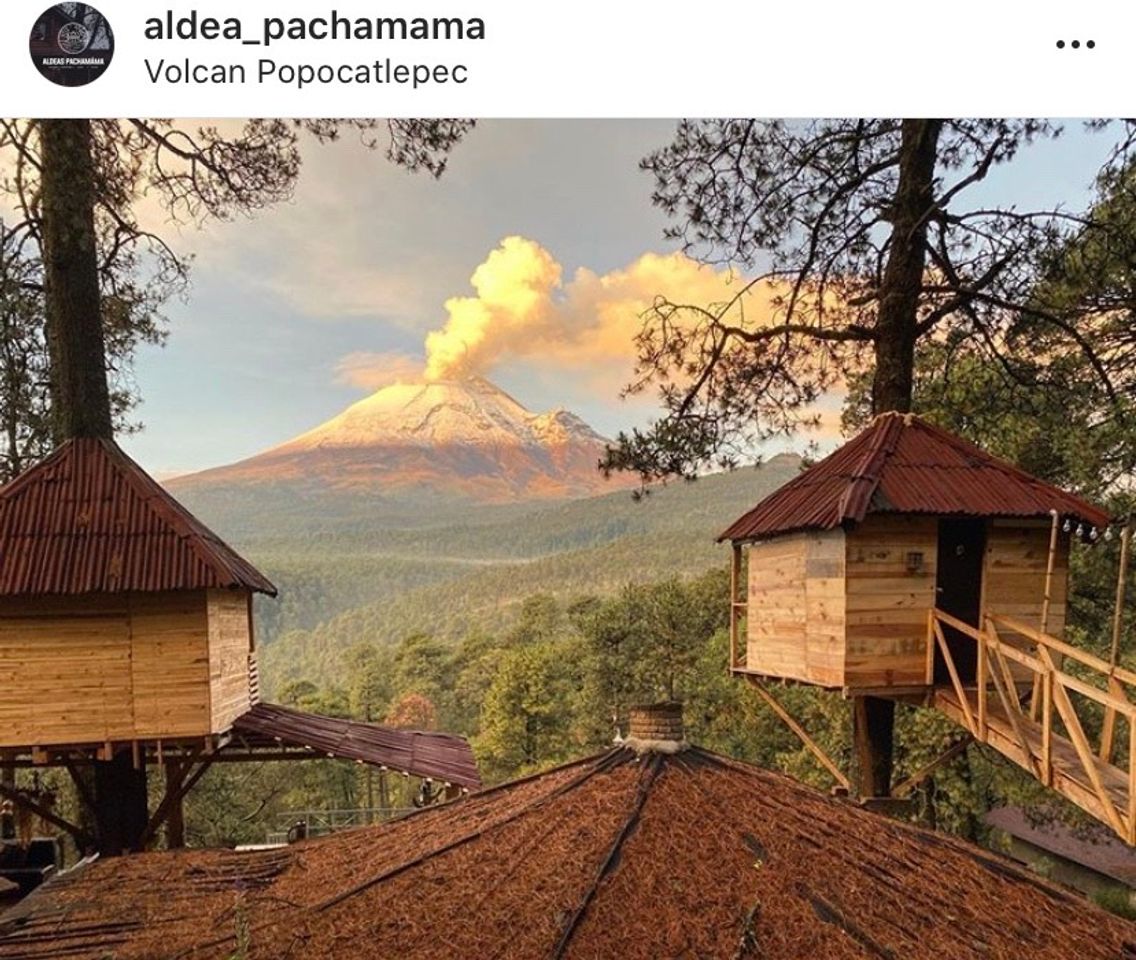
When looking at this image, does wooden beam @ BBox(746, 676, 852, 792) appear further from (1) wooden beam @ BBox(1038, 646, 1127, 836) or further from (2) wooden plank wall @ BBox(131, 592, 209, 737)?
(2) wooden plank wall @ BBox(131, 592, 209, 737)

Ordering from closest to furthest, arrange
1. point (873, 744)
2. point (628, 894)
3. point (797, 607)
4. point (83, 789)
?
point (628, 894) < point (797, 607) < point (873, 744) < point (83, 789)

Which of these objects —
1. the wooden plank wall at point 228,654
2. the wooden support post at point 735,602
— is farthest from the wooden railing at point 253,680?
the wooden support post at point 735,602

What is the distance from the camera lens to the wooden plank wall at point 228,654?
9.73 metres

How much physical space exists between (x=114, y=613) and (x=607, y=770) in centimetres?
771

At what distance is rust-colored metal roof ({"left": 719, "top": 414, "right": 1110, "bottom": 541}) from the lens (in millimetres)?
7977

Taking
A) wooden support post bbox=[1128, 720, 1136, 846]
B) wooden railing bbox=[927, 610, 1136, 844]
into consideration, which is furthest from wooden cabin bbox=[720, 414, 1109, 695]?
wooden support post bbox=[1128, 720, 1136, 846]

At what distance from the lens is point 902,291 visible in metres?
10.7

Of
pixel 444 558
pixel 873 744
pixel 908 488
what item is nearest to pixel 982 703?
pixel 908 488

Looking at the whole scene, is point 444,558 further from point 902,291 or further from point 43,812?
point 902,291

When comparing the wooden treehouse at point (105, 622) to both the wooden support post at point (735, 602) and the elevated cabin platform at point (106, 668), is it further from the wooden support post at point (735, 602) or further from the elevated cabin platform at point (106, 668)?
the wooden support post at point (735, 602)

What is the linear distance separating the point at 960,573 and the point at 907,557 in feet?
4.39

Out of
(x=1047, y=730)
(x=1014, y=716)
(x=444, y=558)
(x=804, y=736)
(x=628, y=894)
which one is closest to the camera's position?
(x=628, y=894)
